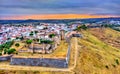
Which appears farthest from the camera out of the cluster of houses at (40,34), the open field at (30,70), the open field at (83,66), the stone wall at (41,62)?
the cluster of houses at (40,34)

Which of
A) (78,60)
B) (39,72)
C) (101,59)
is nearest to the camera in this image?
(39,72)

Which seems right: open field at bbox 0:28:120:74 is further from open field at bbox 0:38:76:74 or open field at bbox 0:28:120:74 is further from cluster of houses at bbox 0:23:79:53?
cluster of houses at bbox 0:23:79:53

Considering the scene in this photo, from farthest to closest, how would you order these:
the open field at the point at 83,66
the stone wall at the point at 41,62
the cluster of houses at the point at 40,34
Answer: the cluster of houses at the point at 40,34 < the stone wall at the point at 41,62 < the open field at the point at 83,66

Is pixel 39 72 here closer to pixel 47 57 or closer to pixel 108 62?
pixel 47 57

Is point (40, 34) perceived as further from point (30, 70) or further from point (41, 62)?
point (30, 70)

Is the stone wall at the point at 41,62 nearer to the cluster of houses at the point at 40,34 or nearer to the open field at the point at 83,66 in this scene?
the open field at the point at 83,66

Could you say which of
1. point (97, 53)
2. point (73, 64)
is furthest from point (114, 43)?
point (73, 64)

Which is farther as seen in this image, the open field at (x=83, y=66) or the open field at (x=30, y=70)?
the open field at (x=83, y=66)

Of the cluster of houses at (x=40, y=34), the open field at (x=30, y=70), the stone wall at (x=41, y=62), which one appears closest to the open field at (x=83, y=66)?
the open field at (x=30, y=70)
